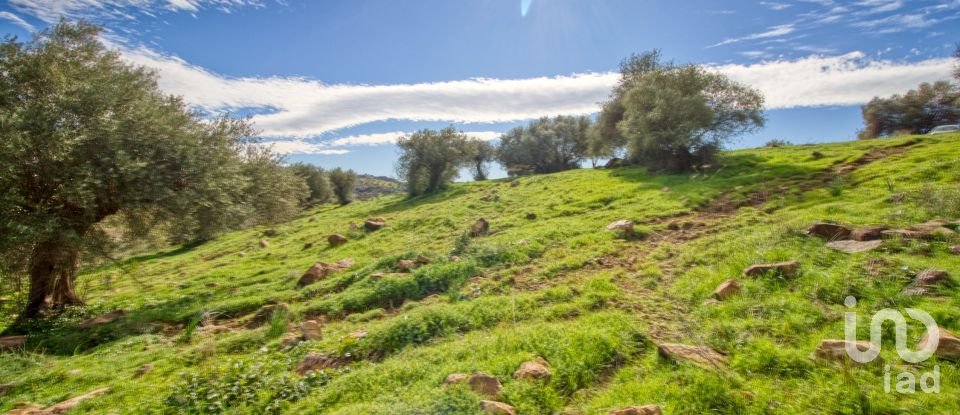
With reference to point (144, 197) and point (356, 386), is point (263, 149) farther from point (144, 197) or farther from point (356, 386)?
point (356, 386)

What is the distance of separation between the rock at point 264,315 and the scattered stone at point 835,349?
1225 cm

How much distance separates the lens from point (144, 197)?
12.2 m

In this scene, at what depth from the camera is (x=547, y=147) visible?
59125 millimetres

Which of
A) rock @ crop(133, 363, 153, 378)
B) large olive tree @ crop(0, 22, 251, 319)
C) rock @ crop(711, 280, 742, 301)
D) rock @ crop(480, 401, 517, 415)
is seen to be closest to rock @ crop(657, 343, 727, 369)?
rock @ crop(711, 280, 742, 301)

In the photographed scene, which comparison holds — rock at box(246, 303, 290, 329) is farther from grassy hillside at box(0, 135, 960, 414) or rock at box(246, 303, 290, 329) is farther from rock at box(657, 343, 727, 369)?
rock at box(657, 343, 727, 369)

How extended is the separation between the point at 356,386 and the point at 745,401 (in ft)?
19.7

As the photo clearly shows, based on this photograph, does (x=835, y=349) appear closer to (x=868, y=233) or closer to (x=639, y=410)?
(x=639, y=410)

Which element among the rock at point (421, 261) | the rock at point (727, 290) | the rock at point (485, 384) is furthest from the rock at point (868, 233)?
the rock at point (421, 261)

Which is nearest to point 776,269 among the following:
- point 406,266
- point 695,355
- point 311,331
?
point 695,355

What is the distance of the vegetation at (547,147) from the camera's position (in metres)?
58.0

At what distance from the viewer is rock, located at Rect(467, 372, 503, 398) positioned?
5.64 metres

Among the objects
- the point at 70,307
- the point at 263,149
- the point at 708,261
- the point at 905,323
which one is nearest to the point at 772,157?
the point at 708,261

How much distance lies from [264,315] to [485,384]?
8.86m

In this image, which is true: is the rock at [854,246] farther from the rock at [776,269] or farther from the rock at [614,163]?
the rock at [614,163]
